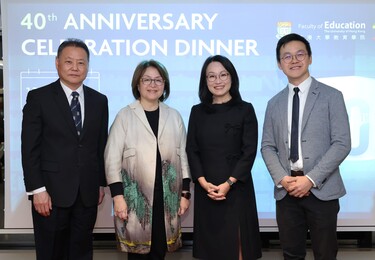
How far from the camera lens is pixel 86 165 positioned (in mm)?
2268

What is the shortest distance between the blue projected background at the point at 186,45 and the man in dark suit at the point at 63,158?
2.52 feet

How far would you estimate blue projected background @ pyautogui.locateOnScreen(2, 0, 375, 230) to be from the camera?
9.98 ft

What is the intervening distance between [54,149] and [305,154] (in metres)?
1.41

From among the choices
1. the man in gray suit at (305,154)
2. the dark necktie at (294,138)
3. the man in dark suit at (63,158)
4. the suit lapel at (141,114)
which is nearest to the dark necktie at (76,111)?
the man in dark suit at (63,158)

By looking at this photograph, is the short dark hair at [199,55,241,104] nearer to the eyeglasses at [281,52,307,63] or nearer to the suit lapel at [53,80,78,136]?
the eyeglasses at [281,52,307,63]

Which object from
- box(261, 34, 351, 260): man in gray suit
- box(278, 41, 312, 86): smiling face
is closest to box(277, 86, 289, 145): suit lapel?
box(261, 34, 351, 260): man in gray suit

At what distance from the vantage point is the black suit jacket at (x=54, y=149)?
219 cm

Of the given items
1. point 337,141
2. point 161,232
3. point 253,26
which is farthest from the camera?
point 253,26

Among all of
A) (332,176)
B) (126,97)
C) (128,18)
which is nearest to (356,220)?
(332,176)

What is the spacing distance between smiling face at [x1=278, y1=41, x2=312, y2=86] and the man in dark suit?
1143 mm

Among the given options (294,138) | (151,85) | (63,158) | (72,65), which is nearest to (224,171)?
(294,138)

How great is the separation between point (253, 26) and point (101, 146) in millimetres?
1519

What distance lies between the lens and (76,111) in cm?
228

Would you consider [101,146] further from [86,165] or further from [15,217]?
[15,217]
